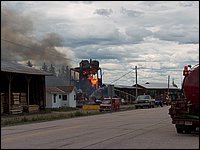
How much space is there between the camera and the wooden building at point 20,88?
1753 inches

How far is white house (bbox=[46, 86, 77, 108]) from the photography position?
65.6m

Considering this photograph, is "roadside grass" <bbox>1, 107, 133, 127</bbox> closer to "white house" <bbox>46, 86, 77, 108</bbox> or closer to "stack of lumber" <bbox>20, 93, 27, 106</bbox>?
"stack of lumber" <bbox>20, 93, 27, 106</bbox>

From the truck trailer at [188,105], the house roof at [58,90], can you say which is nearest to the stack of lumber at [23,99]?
the house roof at [58,90]

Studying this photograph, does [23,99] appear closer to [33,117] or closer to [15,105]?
[15,105]

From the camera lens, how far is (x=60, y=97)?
70.4 meters

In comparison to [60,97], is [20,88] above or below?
above

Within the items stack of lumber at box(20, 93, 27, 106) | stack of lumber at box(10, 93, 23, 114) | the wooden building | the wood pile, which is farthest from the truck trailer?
stack of lumber at box(20, 93, 27, 106)

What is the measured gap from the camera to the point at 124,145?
13602 millimetres

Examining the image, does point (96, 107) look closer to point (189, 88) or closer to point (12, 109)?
point (12, 109)

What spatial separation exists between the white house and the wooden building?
1166 centimetres

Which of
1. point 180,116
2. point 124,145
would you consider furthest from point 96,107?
point 124,145

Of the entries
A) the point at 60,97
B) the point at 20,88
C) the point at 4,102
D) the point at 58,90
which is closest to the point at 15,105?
the point at 4,102

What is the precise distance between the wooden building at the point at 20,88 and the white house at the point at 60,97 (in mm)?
11662

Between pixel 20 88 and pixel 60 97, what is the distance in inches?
729
